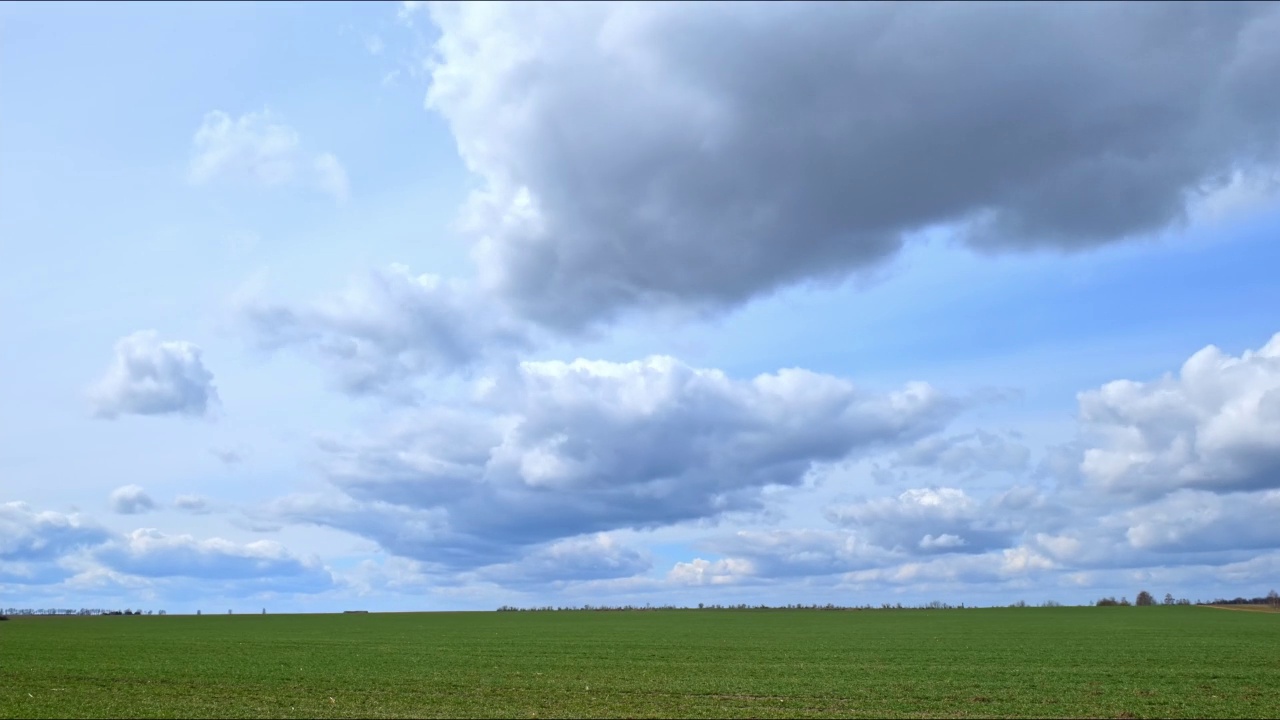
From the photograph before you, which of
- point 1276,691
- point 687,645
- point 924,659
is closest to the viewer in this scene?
point 1276,691

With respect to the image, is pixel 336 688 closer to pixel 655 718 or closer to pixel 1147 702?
pixel 655 718

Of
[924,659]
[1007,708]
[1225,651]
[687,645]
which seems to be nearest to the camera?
[1007,708]

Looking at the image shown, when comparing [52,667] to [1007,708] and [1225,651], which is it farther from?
[1225,651]

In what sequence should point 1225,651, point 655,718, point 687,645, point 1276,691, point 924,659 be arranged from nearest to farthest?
point 655,718 < point 1276,691 < point 924,659 < point 1225,651 < point 687,645

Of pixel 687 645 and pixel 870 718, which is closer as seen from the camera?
pixel 870 718

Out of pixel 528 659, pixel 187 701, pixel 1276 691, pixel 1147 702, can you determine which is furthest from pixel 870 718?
pixel 528 659

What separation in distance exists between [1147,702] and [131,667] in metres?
43.1

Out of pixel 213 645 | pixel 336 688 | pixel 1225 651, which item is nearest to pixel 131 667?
pixel 336 688

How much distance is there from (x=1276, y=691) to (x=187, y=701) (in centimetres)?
3701

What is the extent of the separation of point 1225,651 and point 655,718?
1755 inches

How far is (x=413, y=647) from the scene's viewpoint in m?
61.5

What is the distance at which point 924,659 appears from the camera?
4812 centimetres

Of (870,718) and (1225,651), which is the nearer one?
(870,718)

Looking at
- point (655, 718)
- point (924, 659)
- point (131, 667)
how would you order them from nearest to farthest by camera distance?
point (655, 718) < point (131, 667) < point (924, 659)
